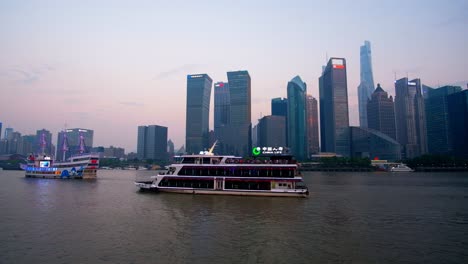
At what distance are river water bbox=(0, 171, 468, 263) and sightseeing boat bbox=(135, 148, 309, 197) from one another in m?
4.07

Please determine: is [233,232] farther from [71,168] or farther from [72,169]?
[71,168]

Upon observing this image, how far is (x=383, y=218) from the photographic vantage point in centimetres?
3853

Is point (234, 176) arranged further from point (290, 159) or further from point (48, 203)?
point (48, 203)

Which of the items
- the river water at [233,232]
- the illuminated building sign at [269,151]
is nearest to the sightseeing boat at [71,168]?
the river water at [233,232]

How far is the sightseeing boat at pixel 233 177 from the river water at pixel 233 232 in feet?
13.3

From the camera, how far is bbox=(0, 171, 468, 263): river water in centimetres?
2455

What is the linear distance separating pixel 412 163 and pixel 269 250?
658 feet

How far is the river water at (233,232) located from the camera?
80.5ft

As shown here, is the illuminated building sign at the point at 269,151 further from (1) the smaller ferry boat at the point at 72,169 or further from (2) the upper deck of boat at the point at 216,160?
(1) the smaller ferry boat at the point at 72,169

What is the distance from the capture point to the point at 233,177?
55.5 m

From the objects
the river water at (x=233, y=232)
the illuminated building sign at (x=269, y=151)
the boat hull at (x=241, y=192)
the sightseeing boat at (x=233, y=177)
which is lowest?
the river water at (x=233, y=232)

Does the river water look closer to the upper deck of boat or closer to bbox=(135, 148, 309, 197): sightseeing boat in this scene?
bbox=(135, 148, 309, 197): sightseeing boat

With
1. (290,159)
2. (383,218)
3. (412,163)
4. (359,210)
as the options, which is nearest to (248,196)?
(290,159)

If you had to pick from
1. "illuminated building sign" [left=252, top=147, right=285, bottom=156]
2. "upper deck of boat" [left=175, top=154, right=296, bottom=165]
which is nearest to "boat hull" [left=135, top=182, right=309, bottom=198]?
"upper deck of boat" [left=175, top=154, right=296, bottom=165]
